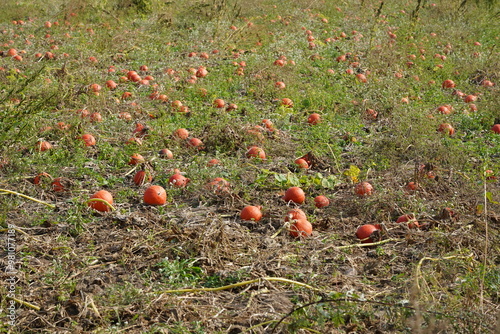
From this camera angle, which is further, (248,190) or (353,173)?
(353,173)

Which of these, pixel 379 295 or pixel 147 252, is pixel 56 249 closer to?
pixel 147 252

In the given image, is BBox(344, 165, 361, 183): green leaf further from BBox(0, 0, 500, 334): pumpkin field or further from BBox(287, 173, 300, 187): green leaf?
BBox(287, 173, 300, 187): green leaf

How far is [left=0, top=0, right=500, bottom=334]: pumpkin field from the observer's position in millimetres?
2947

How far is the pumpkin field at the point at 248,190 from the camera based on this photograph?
9.67 feet

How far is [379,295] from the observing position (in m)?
3.17

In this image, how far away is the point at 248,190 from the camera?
4.70 m

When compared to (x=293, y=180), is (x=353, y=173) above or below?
below

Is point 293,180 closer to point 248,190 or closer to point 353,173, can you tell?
point 248,190

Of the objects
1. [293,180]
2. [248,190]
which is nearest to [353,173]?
[293,180]

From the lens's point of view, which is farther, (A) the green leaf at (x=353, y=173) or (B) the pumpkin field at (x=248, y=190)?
(A) the green leaf at (x=353, y=173)

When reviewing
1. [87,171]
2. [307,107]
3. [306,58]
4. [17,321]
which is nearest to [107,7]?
[306,58]

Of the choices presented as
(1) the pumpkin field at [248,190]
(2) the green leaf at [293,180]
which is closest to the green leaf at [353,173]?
(1) the pumpkin field at [248,190]

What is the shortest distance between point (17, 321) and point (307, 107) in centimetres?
502

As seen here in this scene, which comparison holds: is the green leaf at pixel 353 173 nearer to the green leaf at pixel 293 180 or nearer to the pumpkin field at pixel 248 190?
the pumpkin field at pixel 248 190
